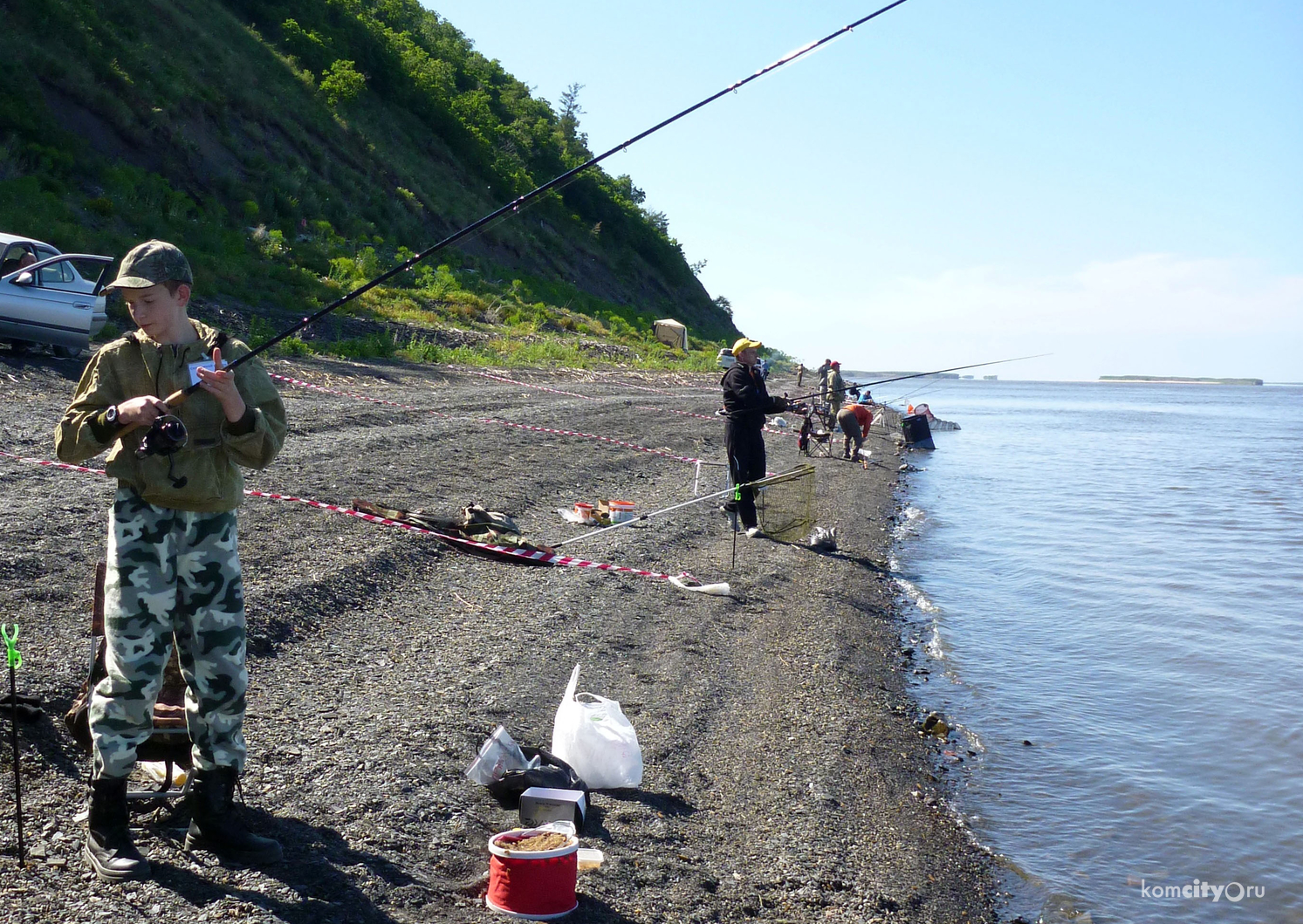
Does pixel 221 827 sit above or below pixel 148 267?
below

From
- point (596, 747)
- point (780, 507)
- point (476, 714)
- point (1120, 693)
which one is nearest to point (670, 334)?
point (780, 507)

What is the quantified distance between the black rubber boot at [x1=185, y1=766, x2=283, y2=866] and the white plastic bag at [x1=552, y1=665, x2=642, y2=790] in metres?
1.53

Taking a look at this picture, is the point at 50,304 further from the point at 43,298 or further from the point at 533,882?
the point at 533,882

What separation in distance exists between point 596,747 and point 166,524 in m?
2.31

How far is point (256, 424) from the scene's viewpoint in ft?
11.6

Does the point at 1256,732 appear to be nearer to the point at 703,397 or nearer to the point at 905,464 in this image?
the point at 905,464

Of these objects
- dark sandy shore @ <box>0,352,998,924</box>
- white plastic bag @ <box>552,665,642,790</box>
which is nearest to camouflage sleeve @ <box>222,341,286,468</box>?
dark sandy shore @ <box>0,352,998,924</box>

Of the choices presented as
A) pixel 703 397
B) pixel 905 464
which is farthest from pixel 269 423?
pixel 703 397

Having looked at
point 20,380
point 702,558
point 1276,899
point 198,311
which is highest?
point 198,311

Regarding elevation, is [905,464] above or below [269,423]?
below

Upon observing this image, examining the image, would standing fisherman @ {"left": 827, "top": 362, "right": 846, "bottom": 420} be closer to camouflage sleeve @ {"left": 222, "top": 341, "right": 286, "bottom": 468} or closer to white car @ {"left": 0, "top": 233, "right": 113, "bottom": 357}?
white car @ {"left": 0, "top": 233, "right": 113, "bottom": 357}

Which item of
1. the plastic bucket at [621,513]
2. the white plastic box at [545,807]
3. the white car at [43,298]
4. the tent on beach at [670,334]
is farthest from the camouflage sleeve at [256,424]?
the tent on beach at [670,334]

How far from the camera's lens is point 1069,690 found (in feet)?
28.2

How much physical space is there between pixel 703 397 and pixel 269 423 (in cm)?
2906
